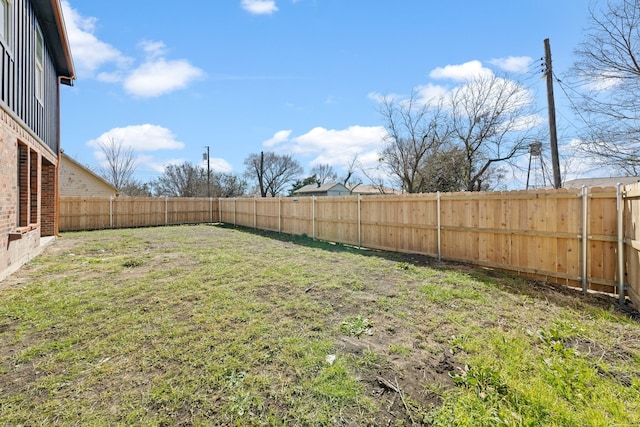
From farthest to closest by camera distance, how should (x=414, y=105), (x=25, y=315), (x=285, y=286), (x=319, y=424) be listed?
(x=414, y=105) → (x=285, y=286) → (x=25, y=315) → (x=319, y=424)

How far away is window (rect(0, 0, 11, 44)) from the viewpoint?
468 centimetres

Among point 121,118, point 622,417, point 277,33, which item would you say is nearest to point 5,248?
point 622,417

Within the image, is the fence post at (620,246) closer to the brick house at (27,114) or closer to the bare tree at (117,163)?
the brick house at (27,114)

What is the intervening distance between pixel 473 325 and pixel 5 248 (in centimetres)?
700

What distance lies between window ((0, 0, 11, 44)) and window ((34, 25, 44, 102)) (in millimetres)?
2167

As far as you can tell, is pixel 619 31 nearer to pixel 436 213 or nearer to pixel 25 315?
pixel 436 213

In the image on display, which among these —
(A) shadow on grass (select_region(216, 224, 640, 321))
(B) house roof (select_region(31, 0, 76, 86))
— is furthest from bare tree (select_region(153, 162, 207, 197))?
(A) shadow on grass (select_region(216, 224, 640, 321))

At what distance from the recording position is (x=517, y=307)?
3668mm

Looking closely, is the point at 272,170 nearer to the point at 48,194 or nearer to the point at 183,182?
the point at 183,182

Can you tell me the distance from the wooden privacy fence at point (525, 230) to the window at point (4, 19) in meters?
7.55

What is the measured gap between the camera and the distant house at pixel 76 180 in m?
16.4

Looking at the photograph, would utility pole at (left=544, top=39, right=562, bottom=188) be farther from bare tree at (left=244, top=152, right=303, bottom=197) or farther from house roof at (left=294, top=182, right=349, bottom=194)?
bare tree at (left=244, top=152, right=303, bottom=197)

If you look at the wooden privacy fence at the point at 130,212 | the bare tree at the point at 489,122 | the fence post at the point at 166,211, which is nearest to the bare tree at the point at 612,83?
the bare tree at the point at 489,122

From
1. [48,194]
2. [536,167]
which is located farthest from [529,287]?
[536,167]
